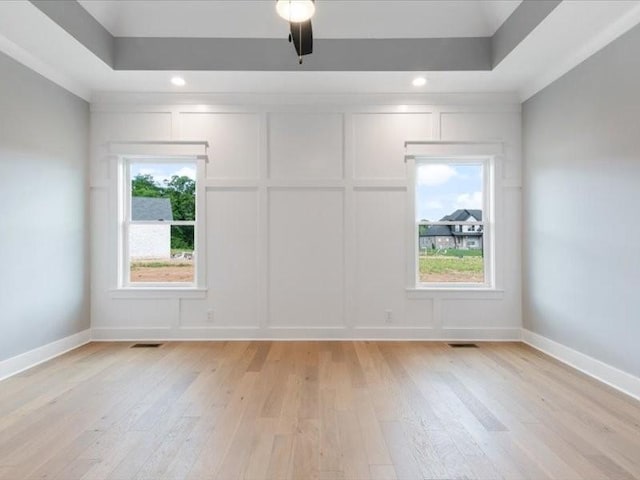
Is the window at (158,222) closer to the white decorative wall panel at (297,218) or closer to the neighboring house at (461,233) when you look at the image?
the white decorative wall panel at (297,218)

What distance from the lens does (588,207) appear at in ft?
10.6

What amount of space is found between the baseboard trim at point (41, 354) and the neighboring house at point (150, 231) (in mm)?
1022

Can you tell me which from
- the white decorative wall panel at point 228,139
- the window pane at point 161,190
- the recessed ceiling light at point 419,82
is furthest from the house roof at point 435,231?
the window pane at point 161,190

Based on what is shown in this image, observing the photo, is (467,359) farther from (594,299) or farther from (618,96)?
(618,96)

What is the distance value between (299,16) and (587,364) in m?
3.55

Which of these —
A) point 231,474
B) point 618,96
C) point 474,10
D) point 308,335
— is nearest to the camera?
point 231,474

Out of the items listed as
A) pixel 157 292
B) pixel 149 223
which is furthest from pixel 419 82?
pixel 157 292

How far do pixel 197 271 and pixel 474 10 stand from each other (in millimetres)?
3864

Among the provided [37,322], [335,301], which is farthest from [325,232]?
[37,322]

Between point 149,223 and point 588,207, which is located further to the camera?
point 149,223

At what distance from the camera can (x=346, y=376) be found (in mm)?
3131

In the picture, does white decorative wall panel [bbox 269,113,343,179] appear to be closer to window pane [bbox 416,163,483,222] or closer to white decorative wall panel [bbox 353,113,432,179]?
white decorative wall panel [bbox 353,113,432,179]

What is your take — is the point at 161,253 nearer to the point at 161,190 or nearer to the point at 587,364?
the point at 161,190

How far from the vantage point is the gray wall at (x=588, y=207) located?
2.84m
